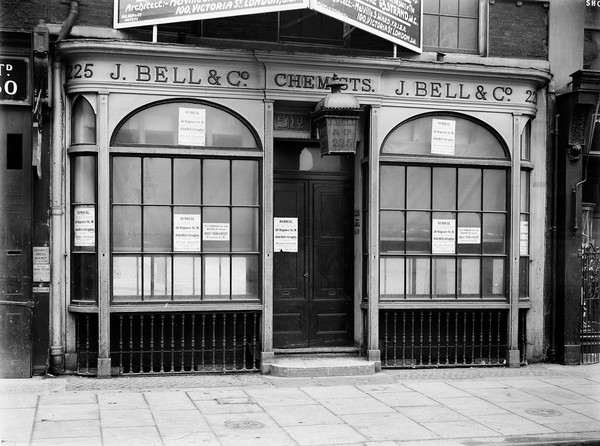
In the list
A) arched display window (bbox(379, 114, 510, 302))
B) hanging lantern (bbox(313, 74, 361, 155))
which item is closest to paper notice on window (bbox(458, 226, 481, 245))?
arched display window (bbox(379, 114, 510, 302))

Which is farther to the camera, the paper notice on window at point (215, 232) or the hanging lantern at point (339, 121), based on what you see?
the paper notice on window at point (215, 232)

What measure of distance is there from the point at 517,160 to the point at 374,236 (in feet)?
8.28

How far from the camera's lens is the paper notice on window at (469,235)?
11500 millimetres

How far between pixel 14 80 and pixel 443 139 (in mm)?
6059

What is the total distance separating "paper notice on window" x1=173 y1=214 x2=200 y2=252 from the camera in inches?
412

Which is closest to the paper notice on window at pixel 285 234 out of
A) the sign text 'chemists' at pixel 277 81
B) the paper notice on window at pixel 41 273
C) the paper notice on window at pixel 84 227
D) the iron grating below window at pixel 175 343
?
the iron grating below window at pixel 175 343

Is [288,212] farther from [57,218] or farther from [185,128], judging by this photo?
[57,218]

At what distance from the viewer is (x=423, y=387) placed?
10.1m

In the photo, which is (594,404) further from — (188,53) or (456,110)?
(188,53)

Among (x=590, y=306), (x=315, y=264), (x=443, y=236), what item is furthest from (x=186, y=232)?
(x=590, y=306)

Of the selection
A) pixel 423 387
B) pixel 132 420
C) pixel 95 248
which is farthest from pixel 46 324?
pixel 423 387

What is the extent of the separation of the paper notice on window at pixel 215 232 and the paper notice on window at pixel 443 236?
3092 millimetres

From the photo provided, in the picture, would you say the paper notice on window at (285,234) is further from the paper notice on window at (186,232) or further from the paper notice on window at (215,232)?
the paper notice on window at (186,232)

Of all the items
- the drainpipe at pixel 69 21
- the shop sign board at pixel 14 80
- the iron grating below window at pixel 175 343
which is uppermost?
the drainpipe at pixel 69 21
